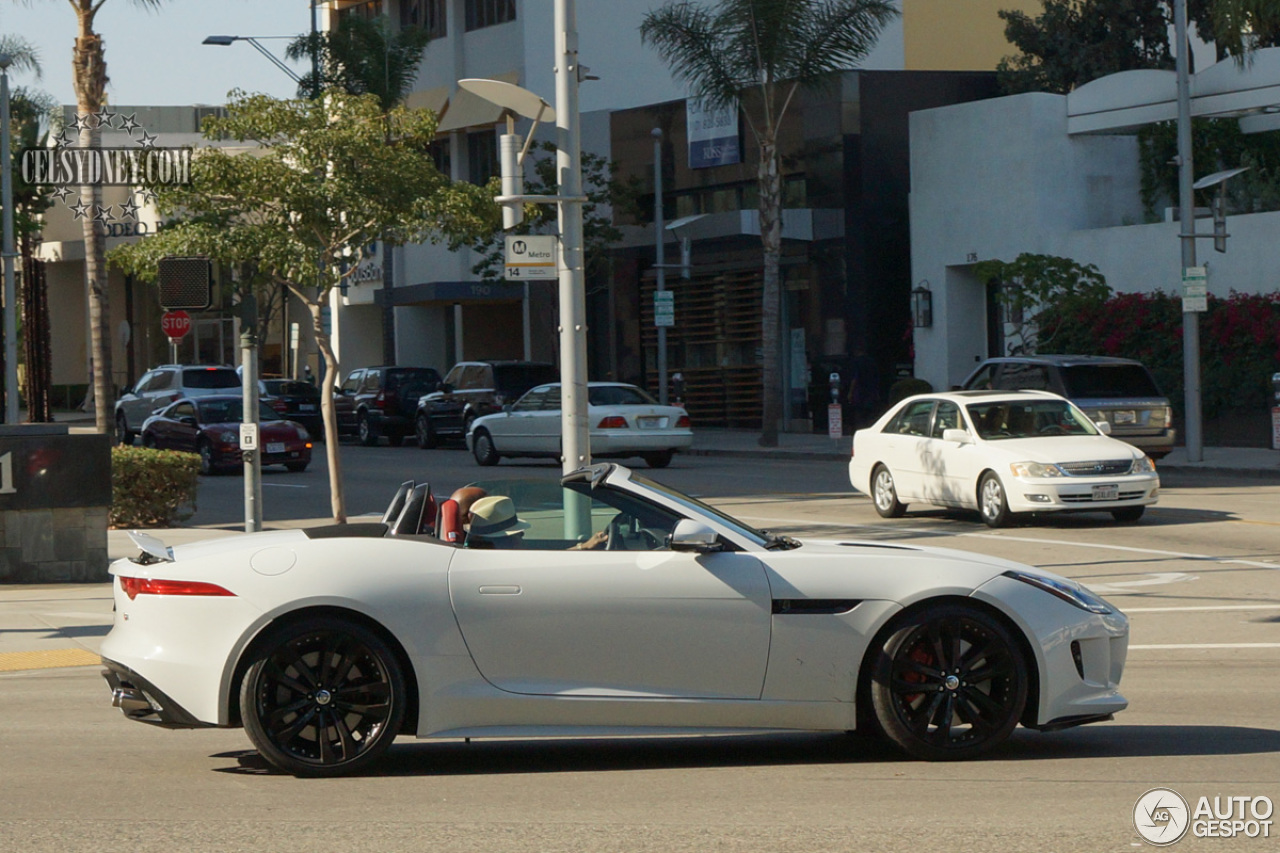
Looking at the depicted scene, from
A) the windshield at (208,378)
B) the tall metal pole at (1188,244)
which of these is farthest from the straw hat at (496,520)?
the windshield at (208,378)

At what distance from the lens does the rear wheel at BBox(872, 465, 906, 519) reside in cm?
1989

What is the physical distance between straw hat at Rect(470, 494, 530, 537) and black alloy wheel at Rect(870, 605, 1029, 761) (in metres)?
1.70

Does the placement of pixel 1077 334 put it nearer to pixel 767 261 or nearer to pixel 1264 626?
pixel 767 261

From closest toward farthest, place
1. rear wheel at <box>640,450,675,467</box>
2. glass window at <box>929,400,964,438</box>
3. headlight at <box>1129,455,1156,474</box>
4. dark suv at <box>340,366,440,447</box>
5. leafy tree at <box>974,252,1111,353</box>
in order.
Answer: headlight at <box>1129,455,1156,474</box> → glass window at <box>929,400,964,438</box> → rear wheel at <box>640,450,675,467</box> → leafy tree at <box>974,252,1111,353</box> → dark suv at <box>340,366,440,447</box>

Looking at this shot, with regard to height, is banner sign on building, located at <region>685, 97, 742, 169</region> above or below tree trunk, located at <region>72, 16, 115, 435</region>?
above

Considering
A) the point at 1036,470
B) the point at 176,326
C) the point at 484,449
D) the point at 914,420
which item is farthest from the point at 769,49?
the point at 176,326

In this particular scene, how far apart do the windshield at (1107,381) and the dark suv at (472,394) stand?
1441cm

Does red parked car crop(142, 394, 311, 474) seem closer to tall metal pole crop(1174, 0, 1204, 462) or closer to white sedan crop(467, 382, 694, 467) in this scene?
white sedan crop(467, 382, 694, 467)

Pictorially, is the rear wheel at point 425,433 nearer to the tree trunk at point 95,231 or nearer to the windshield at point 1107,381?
the tree trunk at point 95,231

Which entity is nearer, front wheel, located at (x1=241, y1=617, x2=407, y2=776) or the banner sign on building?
front wheel, located at (x1=241, y1=617, x2=407, y2=776)

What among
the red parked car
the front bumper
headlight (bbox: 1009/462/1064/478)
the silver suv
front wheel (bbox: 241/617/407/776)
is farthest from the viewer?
the silver suv

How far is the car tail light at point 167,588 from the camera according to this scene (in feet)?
23.2

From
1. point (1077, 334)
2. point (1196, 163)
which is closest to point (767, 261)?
point (1077, 334)

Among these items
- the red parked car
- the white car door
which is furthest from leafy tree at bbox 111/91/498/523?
the white car door
